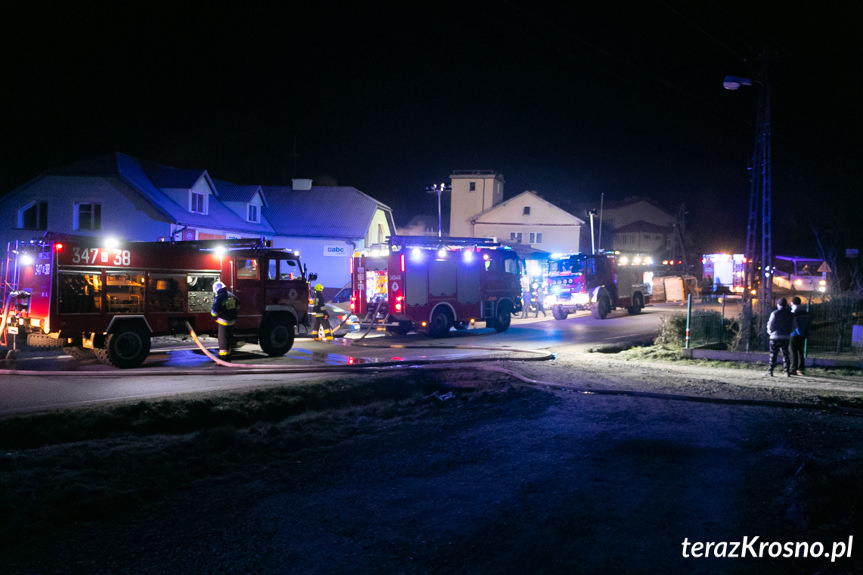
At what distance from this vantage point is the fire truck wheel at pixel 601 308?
28625mm

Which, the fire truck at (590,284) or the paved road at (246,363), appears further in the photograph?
the fire truck at (590,284)

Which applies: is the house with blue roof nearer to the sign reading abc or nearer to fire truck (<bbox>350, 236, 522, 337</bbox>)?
the sign reading abc

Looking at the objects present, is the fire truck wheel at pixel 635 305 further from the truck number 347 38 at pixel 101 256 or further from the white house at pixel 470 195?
the white house at pixel 470 195

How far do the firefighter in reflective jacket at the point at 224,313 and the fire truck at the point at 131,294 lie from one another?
2.20ft

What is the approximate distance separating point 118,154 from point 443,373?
1064 inches

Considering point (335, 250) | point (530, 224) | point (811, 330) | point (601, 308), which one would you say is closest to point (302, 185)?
point (335, 250)

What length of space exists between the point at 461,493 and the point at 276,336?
1053 cm

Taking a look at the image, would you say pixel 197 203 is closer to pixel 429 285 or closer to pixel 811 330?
pixel 429 285

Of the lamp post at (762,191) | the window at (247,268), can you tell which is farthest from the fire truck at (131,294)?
the lamp post at (762,191)

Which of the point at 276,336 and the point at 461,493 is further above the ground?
the point at 276,336

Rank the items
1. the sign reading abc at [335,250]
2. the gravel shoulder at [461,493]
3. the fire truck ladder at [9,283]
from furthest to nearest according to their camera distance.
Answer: the sign reading abc at [335,250]
the fire truck ladder at [9,283]
the gravel shoulder at [461,493]

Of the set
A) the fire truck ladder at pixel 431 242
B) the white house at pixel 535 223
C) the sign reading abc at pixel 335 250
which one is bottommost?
the fire truck ladder at pixel 431 242

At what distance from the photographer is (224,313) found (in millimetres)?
14039

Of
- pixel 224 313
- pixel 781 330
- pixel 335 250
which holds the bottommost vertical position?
pixel 781 330
